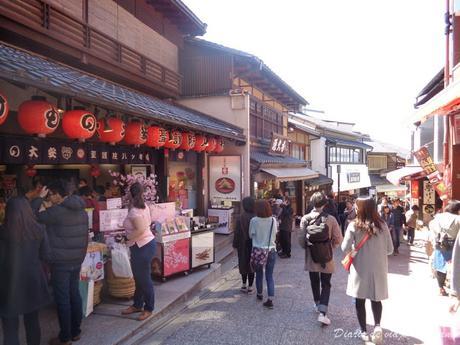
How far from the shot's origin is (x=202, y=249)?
8445 mm

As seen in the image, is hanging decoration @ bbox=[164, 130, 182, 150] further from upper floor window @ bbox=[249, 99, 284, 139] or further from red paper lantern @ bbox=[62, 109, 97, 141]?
upper floor window @ bbox=[249, 99, 284, 139]

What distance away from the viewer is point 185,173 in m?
13.8

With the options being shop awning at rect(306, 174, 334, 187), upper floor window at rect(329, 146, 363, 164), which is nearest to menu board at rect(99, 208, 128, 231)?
shop awning at rect(306, 174, 334, 187)

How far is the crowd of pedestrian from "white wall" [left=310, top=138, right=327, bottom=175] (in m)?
23.7

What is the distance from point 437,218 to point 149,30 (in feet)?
33.7

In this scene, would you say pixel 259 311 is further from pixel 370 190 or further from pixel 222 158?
pixel 370 190

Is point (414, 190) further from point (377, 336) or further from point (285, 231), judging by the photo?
point (377, 336)

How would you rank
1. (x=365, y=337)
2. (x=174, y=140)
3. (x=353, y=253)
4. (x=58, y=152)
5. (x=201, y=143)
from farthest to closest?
(x=201, y=143), (x=174, y=140), (x=58, y=152), (x=365, y=337), (x=353, y=253)

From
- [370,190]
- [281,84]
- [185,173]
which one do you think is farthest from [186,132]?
[370,190]

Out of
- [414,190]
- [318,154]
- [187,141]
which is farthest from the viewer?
[318,154]

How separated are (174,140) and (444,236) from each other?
653 cm

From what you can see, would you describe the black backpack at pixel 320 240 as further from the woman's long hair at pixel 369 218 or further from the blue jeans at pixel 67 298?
the blue jeans at pixel 67 298

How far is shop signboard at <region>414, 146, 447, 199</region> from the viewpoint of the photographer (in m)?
10.5

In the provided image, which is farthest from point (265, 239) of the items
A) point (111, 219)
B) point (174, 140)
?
point (174, 140)
